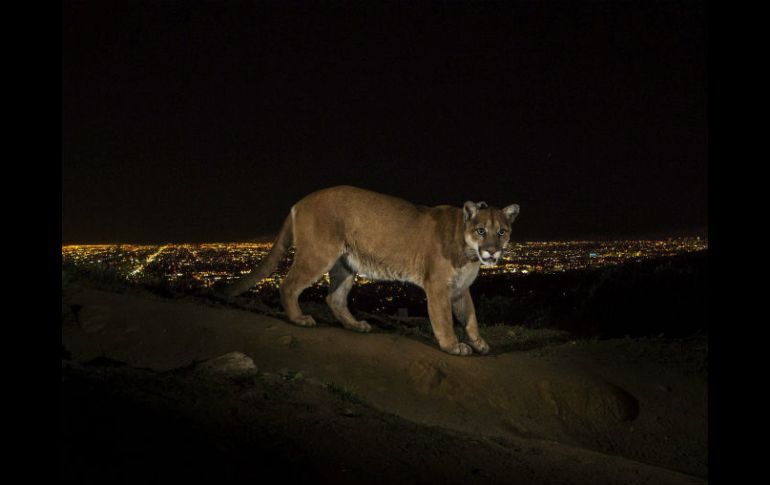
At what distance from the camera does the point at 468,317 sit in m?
12.5

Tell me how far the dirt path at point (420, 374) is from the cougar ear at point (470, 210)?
234cm

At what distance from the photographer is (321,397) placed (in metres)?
7.60

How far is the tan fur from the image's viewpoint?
11.7m

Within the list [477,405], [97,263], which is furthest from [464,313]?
[97,263]

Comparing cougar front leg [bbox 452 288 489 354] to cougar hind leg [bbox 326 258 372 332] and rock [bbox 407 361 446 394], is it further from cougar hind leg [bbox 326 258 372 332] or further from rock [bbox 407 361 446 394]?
rock [bbox 407 361 446 394]

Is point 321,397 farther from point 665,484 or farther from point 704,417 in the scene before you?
point 704,417

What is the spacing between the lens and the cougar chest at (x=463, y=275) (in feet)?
38.6

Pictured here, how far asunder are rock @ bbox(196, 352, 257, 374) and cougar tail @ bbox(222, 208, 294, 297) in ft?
13.5

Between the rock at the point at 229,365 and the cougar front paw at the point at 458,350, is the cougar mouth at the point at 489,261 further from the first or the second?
the rock at the point at 229,365

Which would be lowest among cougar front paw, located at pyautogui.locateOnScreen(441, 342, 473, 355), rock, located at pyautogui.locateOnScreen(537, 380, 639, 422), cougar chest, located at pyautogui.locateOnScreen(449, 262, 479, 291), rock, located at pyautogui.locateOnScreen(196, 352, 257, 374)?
rock, located at pyautogui.locateOnScreen(537, 380, 639, 422)

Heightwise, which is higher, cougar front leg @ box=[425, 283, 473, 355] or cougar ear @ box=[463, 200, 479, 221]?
cougar ear @ box=[463, 200, 479, 221]

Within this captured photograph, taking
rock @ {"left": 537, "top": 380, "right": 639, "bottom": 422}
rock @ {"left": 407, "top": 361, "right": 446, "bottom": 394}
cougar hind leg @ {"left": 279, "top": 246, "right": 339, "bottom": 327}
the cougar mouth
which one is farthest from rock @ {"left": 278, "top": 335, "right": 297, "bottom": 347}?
rock @ {"left": 537, "top": 380, "right": 639, "bottom": 422}

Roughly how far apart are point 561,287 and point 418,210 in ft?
55.8

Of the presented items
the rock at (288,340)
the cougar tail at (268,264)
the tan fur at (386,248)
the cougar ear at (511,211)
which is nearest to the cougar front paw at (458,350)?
the tan fur at (386,248)
